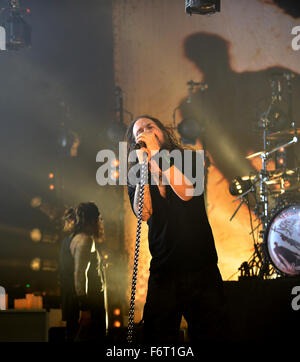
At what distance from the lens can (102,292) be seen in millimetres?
4629

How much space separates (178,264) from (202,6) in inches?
105

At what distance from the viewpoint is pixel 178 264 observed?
2.13 m

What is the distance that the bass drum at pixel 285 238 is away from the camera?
380 cm

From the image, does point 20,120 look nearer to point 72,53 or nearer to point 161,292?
point 72,53

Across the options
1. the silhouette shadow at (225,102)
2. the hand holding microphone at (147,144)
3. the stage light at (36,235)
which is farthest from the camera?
the silhouette shadow at (225,102)

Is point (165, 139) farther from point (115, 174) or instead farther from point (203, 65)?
point (203, 65)

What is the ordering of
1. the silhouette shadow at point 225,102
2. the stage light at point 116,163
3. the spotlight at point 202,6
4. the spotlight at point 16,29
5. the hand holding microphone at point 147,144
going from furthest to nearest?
the silhouette shadow at point 225,102
the stage light at point 116,163
the spotlight at point 16,29
the spotlight at point 202,6
the hand holding microphone at point 147,144

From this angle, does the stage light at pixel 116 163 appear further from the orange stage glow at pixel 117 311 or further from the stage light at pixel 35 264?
the orange stage glow at pixel 117 311

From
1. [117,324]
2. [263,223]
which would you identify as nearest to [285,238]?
[263,223]

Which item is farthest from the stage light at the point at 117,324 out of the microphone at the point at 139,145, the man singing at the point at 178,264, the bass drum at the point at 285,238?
the microphone at the point at 139,145

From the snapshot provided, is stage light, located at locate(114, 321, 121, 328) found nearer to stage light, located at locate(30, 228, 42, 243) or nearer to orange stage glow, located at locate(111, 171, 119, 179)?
stage light, located at locate(30, 228, 42, 243)

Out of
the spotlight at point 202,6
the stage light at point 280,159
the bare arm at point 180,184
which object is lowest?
the bare arm at point 180,184
